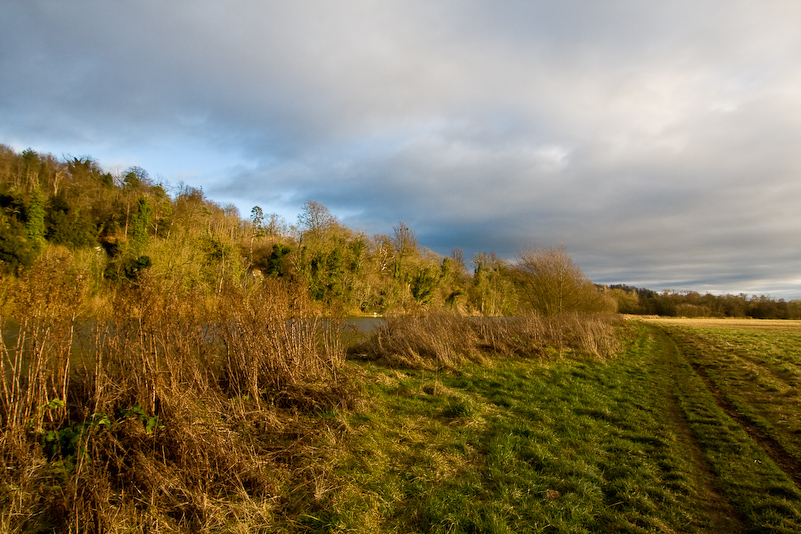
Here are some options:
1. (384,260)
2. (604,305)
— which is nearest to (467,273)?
(384,260)

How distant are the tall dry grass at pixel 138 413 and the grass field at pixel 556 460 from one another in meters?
0.89

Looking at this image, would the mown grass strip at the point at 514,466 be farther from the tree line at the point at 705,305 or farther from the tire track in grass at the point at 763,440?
the tree line at the point at 705,305

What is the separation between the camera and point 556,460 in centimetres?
522

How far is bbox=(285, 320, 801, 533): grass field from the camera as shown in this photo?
3914 millimetres

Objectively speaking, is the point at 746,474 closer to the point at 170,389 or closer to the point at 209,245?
the point at 170,389

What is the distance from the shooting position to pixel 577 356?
1438 cm

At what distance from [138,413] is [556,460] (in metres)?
5.21

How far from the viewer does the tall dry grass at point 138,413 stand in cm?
336

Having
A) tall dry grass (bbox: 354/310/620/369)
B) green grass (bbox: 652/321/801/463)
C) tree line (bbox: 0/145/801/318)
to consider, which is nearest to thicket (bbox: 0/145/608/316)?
tree line (bbox: 0/145/801/318)

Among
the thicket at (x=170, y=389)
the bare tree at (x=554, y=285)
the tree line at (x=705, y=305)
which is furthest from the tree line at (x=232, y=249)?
the tree line at (x=705, y=305)

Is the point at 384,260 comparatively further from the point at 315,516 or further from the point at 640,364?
the point at 315,516

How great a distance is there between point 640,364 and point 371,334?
9.87 m

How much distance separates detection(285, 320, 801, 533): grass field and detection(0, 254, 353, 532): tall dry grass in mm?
891

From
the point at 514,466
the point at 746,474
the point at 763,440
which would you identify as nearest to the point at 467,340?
the point at 763,440
